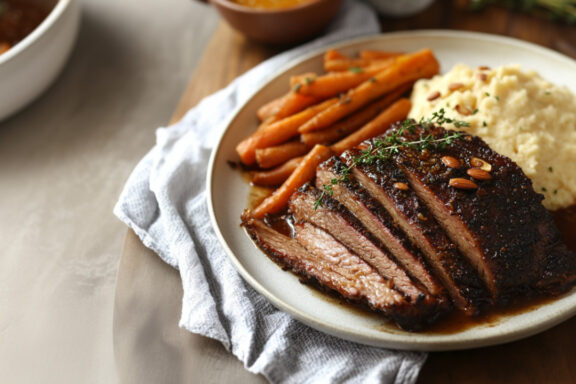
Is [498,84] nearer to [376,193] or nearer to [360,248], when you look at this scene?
[376,193]

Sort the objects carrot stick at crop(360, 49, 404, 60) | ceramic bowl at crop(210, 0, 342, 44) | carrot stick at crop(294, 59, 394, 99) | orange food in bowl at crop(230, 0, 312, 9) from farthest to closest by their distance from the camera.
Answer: orange food in bowl at crop(230, 0, 312, 9) → ceramic bowl at crop(210, 0, 342, 44) → carrot stick at crop(360, 49, 404, 60) → carrot stick at crop(294, 59, 394, 99)

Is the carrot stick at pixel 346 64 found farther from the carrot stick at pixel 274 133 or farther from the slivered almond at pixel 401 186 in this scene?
the slivered almond at pixel 401 186

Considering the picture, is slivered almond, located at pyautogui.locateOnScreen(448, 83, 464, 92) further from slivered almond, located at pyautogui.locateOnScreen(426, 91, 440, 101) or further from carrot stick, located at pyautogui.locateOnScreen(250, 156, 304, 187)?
carrot stick, located at pyautogui.locateOnScreen(250, 156, 304, 187)

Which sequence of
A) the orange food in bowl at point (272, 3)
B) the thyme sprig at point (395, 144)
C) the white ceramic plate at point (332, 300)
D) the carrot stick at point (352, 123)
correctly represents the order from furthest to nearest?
the orange food in bowl at point (272, 3) → the carrot stick at point (352, 123) → the thyme sprig at point (395, 144) → the white ceramic plate at point (332, 300)

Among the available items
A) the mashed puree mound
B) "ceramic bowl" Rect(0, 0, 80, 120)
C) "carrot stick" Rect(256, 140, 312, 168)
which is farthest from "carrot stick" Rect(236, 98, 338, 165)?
"ceramic bowl" Rect(0, 0, 80, 120)

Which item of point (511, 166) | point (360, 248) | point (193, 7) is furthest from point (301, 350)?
point (193, 7)

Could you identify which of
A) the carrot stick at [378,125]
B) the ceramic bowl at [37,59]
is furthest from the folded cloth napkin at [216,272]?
the ceramic bowl at [37,59]
